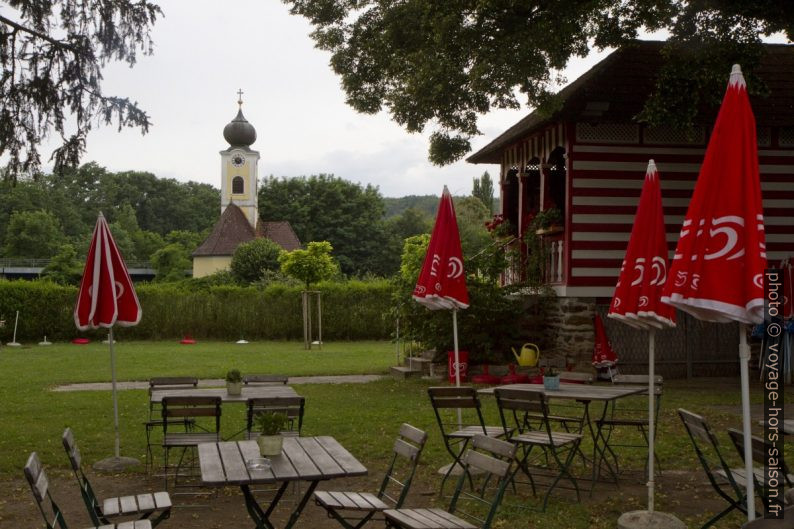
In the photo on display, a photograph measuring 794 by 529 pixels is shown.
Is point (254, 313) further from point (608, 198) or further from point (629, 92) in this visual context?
point (629, 92)

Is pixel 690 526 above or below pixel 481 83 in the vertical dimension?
below

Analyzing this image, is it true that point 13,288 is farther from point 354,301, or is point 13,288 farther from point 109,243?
point 109,243

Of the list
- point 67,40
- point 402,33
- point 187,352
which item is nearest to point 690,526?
point 67,40

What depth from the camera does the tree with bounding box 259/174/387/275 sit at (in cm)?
6438

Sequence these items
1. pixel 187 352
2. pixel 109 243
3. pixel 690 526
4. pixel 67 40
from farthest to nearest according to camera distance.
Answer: pixel 187 352, pixel 67 40, pixel 109 243, pixel 690 526

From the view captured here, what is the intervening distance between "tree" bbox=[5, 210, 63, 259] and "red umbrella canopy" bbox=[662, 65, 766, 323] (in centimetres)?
7263

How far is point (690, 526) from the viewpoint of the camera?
6781 mm

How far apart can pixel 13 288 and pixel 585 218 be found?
20.6 meters

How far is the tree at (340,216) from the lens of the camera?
6438cm

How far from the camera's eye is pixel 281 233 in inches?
2446

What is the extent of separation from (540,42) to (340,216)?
5288cm

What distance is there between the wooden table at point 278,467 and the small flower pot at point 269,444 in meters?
0.06

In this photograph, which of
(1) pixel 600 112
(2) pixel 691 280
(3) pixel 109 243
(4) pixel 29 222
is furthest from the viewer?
(4) pixel 29 222

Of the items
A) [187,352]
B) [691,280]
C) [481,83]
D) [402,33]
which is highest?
[402,33]
